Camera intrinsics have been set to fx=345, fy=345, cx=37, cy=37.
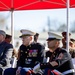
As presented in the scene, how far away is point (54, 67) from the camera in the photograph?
20.9 ft

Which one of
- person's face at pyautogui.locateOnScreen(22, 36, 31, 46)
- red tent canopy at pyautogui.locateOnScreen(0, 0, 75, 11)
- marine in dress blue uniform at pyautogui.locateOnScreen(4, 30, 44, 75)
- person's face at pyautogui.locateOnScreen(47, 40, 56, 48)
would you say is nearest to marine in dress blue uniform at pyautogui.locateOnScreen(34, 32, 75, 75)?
person's face at pyautogui.locateOnScreen(47, 40, 56, 48)

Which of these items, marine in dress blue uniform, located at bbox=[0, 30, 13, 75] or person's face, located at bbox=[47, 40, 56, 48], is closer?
person's face, located at bbox=[47, 40, 56, 48]

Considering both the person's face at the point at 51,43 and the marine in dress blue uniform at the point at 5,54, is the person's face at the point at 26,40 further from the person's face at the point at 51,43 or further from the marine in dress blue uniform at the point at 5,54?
the person's face at the point at 51,43

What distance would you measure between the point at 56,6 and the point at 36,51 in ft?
12.8

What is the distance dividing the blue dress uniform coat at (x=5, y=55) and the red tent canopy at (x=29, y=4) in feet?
10.5

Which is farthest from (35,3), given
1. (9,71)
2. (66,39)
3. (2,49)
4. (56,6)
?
(9,71)

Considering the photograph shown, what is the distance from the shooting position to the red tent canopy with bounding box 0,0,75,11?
11028mm

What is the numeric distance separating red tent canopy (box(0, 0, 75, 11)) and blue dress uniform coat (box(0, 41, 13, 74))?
3.20 m

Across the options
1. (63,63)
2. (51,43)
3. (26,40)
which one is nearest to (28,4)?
(26,40)

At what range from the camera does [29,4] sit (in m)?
11.3

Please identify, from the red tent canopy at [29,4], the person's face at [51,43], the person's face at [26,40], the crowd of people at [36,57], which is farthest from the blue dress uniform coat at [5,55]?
the red tent canopy at [29,4]

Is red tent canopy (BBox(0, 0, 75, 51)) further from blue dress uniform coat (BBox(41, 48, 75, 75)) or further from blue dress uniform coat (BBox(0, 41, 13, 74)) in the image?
blue dress uniform coat (BBox(41, 48, 75, 75))

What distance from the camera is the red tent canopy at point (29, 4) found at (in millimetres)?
11028

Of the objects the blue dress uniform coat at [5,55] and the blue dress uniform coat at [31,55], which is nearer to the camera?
the blue dress uniform coat at [31,55]
